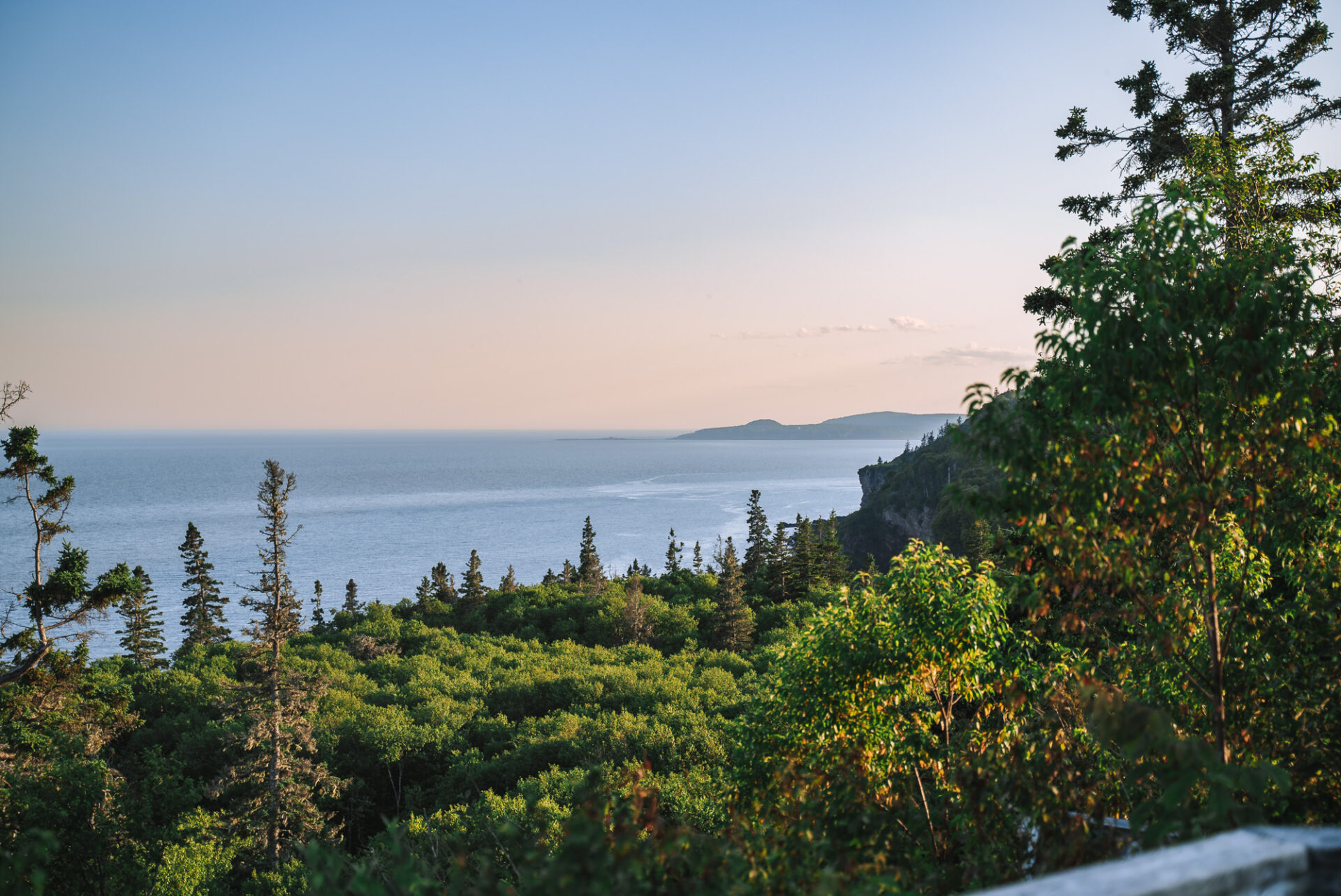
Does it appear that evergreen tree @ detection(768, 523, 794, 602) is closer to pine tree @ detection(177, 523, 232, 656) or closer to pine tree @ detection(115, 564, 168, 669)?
pine tree @ detection(177, 523, 232, 656)

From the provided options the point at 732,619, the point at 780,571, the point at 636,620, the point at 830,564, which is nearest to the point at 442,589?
the point at 636,620

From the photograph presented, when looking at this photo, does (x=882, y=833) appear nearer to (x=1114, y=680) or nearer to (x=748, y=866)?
(x=748, y=866)

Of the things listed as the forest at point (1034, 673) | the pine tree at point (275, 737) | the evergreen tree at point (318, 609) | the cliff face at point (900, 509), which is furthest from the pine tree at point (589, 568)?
the cliff face at point (900, 509)

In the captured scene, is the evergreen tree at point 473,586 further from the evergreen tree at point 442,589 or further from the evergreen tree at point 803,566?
the evergreen tree at point 803,566

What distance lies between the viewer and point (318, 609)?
75.6 metres

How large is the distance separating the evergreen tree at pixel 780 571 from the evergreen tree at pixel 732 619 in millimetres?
12489

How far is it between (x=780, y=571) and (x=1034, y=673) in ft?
191

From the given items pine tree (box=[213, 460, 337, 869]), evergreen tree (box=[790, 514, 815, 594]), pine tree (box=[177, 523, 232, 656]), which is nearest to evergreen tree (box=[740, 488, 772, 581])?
evergreen tree (box=[790, 514, 815, 594])

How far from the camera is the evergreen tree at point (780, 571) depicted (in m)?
66.1

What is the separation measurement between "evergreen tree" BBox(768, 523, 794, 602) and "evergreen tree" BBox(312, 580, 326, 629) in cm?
4643

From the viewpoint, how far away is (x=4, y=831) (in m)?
18.2

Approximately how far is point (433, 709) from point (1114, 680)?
33.8 meters

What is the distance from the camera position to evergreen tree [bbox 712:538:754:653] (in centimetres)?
5125

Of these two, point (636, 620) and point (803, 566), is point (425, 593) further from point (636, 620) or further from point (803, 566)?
point (803, 566)
